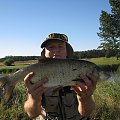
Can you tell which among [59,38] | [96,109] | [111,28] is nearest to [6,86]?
[59,38]

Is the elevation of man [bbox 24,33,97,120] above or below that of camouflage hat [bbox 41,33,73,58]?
below

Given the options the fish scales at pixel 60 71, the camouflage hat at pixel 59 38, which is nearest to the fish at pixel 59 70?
the fish scales at pixel 60 71

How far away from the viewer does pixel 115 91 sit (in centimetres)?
894

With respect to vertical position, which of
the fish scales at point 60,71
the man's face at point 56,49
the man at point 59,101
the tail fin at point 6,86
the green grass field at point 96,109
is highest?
the man's face at point 56,49

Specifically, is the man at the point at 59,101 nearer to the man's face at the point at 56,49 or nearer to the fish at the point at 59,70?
the man's face at the point at 56,49

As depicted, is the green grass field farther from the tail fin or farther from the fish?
the fish

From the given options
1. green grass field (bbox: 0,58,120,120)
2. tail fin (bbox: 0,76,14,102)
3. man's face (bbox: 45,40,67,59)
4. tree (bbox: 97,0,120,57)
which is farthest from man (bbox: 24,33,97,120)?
tree (bbox: 97,0,120,57)

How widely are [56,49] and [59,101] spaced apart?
2.12 feet

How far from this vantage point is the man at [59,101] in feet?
12.1

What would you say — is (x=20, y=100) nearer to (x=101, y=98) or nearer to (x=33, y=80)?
(x=101, y=98)

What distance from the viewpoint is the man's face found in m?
3.87

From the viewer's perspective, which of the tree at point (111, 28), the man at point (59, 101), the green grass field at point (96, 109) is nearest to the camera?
the man at point (59, 101)

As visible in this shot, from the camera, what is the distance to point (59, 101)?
384 cm

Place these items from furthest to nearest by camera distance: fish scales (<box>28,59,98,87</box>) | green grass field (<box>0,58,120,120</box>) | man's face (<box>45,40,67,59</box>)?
1. green grass field (<box>0,58,120,120</box>)
2. man's face (<box>45,40,67,59</box>)
3. fish scales (<box>28,59,98,87</box>)
